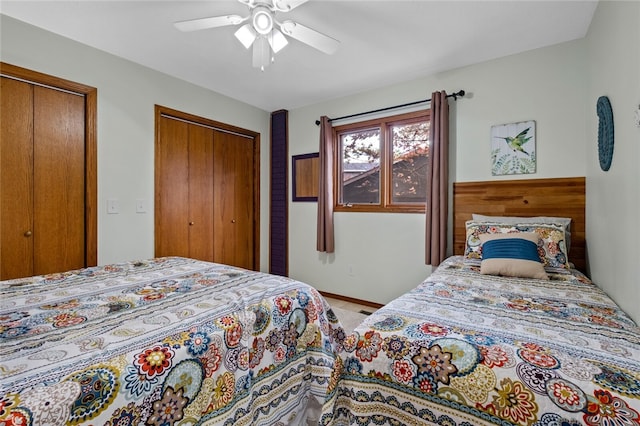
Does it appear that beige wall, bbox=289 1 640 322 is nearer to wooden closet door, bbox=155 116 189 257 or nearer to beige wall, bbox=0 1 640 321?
beige wall, bbox=0 1 640 321

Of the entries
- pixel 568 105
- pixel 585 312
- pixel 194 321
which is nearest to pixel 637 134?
pixel 585 312

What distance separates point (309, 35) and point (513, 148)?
202cm

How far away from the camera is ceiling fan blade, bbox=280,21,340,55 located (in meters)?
1.92

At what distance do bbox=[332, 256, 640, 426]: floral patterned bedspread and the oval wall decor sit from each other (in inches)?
36.1

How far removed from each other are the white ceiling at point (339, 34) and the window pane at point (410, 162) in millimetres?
554

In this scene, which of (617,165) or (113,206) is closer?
(617,165)

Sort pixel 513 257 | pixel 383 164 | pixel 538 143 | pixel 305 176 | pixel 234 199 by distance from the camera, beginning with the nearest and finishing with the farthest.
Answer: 1. pixel 513 257
2. pixel 538 143
3. pixel 383 164
4. pixel 234 199
5. pixel 305 176

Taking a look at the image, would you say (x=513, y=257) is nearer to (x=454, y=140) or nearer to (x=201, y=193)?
(x=454, y=140)

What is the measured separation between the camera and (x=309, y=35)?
1.99 meters

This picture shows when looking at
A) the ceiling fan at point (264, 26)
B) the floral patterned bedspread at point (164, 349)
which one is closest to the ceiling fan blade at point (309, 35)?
the ceiling fan at point (264, 26)

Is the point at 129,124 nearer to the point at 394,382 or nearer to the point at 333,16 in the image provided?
the point at 333,16

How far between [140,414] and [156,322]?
1.05 feet

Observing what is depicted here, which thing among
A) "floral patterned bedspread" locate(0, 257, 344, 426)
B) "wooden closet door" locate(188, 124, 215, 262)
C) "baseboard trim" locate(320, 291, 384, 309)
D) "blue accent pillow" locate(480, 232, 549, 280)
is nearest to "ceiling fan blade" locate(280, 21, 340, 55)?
"floral patterned bedspread" locate(0, 257, 344, 426)

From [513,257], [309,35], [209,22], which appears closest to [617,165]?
[513,257]
